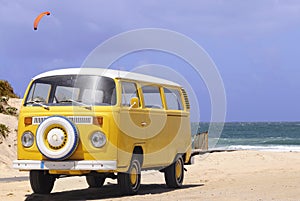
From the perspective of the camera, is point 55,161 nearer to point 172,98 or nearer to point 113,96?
point 113,96

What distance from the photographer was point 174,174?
15.5m

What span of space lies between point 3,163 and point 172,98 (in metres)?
10.5

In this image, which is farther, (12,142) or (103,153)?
(12,142)

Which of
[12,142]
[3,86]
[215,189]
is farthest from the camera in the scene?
[3,86]

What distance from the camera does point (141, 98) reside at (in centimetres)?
1383

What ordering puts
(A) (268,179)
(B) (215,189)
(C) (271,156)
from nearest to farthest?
1. (B) (215,189)
2. (A) (268,179)
3. (C) (271,156)

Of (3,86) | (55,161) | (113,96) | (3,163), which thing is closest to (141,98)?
(113,96)

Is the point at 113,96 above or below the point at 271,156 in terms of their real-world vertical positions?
above

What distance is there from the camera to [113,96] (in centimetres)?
1290

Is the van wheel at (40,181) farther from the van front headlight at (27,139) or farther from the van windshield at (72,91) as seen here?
the van windshield at (72,91)

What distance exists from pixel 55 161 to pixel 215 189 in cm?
368

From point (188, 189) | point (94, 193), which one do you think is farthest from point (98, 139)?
point (188, 189)

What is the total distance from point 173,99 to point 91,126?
352 centimetres

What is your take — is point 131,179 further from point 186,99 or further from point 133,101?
point 186,99
